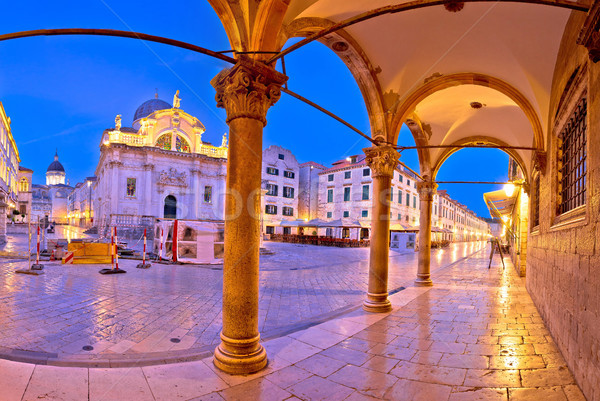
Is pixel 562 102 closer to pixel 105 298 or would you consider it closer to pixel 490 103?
pixel 490 103

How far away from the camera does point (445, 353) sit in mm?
4152

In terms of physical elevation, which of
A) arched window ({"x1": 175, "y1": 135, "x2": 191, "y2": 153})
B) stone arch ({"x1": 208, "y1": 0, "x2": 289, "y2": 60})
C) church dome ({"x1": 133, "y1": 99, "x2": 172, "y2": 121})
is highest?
church dome ({"x1": 133, "y1": 99, "x2": 172, "y2": 121})

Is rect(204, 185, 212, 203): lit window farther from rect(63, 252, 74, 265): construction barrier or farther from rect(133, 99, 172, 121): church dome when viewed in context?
rect(63, 252, 74, 265): construction barrier

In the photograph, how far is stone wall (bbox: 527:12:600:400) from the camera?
314cm

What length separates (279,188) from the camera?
41844mm

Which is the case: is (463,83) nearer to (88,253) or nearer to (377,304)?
(377,304)

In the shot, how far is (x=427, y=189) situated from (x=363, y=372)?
7570mm

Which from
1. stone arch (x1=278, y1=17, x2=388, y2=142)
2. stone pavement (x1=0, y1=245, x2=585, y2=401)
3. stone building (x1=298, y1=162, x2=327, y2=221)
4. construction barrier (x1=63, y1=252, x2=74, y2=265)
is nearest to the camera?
stone pavement (x1=0, y1=245, x2=585, y2=401)

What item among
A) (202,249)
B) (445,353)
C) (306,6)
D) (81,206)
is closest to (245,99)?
(306,6)

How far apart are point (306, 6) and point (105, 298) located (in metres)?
6.39

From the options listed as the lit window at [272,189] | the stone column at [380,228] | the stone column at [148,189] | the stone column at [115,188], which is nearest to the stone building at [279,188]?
the lit window at [272,189]

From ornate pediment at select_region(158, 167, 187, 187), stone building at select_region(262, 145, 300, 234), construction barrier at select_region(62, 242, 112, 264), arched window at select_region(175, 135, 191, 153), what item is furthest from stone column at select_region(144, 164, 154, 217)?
construction barrier at select_region(62, 242, 112, 264)

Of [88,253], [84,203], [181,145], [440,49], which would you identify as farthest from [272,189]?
[440,49]

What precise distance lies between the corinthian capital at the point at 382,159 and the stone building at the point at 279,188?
32.9 meters
